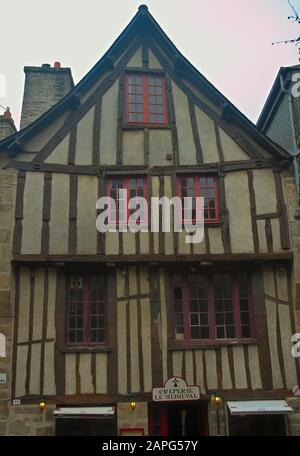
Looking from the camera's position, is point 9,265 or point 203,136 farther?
point 203,136

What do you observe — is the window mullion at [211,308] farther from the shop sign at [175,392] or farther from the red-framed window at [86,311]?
the red-framed window at [86,311]

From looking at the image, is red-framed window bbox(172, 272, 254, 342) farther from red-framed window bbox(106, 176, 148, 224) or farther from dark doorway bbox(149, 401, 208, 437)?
red-framed window bbox(106, 176, 148, 224)

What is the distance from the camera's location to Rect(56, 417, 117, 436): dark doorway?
9.22 meters

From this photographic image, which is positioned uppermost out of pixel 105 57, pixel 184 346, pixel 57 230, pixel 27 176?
pixel 105 57

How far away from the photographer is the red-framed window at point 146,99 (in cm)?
1082

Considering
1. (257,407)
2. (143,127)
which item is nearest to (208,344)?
(257,407)

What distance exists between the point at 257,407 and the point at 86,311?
3489 mm

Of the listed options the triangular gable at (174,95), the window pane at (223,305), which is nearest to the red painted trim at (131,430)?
the window pane at (223,305)

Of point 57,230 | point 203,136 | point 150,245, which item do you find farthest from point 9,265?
point 203,136

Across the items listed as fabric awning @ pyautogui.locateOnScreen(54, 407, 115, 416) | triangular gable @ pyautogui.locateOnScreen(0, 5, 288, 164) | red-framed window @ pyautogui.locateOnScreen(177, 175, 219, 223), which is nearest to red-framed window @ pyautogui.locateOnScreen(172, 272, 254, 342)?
red-framed window @ pyautogui.locateOnScreen(177, 175, 219, 223)

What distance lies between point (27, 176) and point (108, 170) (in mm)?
1561

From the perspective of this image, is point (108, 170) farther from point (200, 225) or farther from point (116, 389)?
point (116, 389)

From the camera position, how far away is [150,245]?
32.3ft

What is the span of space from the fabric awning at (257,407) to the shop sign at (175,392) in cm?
64
